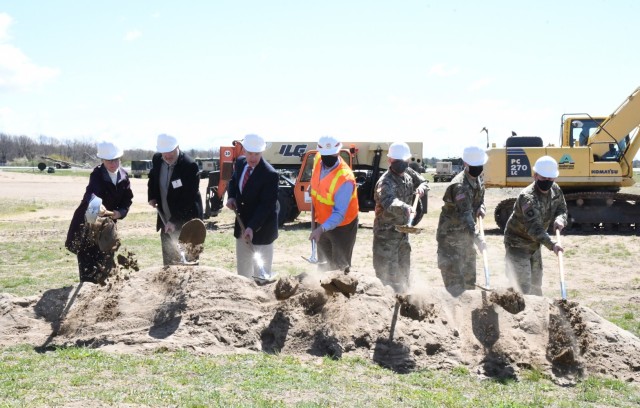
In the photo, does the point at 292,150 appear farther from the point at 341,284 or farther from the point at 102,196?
the point at 341,284

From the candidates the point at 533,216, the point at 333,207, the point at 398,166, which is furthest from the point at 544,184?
the point at 333,207

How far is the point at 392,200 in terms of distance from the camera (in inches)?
284

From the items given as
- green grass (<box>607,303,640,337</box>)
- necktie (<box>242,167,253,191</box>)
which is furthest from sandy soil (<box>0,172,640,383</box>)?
green grass (<box>607,303,640,337</box>)

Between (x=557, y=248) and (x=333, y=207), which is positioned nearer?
(x=557, y=248)

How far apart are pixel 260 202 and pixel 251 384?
234 cm

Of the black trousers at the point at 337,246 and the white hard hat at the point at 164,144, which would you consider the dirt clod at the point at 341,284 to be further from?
the white hard hat at the point at 164,144

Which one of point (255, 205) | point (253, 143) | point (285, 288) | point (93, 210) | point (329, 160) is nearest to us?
point (285, 288)

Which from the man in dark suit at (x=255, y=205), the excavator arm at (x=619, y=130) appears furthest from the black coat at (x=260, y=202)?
the excavator arm at (x=619, y=130)

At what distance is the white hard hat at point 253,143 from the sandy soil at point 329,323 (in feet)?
3.95

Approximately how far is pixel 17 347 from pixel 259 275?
90.5 inches

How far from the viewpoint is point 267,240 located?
724 centimetres

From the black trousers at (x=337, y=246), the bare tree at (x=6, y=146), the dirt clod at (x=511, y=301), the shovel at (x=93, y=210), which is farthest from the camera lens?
the bare tree at (x=6, y=146)

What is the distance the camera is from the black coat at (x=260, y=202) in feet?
23.4

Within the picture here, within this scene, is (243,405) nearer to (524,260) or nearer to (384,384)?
(384,384)
